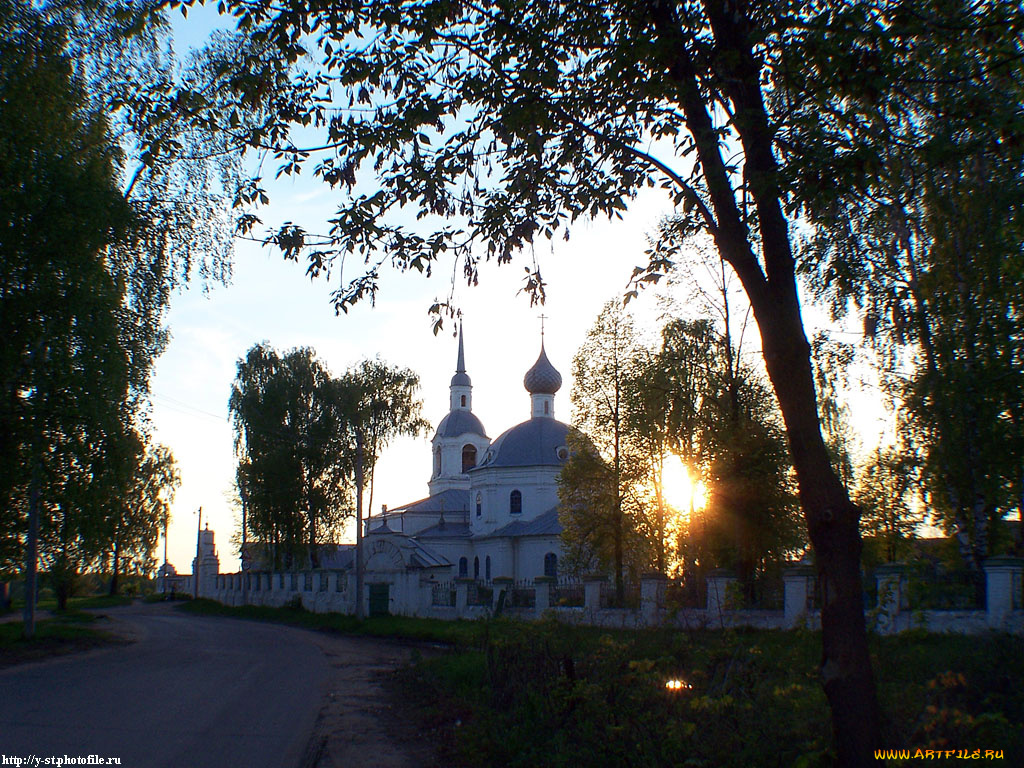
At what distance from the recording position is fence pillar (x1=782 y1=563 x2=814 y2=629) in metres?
16.5

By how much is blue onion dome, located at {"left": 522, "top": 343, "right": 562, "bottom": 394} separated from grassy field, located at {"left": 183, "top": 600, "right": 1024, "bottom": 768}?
4163 centimetres

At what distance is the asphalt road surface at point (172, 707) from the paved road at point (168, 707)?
0.4 inches

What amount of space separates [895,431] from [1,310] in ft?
53.6

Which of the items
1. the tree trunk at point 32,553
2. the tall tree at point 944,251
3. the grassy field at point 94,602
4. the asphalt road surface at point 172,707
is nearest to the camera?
the tall tree at point 944,251

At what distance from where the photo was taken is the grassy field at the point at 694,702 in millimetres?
5641

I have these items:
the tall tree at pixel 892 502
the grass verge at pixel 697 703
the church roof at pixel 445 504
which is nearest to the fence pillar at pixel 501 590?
the tall tree at pixel 892 502

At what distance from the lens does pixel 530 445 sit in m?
48.7

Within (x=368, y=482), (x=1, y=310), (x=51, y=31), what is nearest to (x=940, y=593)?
(x=1, y=310)

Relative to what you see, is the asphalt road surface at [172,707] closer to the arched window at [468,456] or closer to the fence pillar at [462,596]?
the fence pillar at [462,596]

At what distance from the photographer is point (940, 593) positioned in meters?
13.8

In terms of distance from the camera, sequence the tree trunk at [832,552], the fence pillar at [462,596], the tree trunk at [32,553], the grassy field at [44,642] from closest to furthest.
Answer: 1. the tree trunk at [832,552]
2. the tree trunk at [32,553]
3. the grassy field at [44,642]
4. the fence pillar at [462,596]

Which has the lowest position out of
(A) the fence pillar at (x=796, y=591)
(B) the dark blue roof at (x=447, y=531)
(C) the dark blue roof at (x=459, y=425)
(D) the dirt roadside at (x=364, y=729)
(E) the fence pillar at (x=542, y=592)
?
(D) the dirt roadside at (x=364, y=729)

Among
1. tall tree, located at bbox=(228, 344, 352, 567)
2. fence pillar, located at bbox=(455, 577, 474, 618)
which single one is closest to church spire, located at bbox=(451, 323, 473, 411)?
tall tree, located at bbox=(228, 344, 352, 567)

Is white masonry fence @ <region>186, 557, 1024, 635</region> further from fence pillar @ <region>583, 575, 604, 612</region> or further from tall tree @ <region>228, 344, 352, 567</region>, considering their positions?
tall tree @ <region>228, 344, 352, 567</region>
